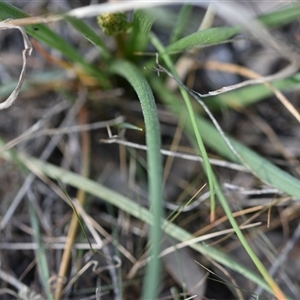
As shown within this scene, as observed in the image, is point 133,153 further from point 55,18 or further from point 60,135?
point 55,18

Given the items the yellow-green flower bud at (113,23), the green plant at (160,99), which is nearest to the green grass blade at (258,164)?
the green plant at (160,99)

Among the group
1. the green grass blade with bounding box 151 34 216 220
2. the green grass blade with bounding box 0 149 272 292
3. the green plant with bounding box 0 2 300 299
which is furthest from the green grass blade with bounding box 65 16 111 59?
the green grass blade with bounding box 0 149 272 292

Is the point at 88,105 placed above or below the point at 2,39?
below

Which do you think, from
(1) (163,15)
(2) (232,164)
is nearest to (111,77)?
(1) (163,15)

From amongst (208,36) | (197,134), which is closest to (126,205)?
(197,134)

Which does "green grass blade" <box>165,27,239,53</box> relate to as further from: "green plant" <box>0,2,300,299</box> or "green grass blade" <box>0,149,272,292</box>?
"green grass blade" <box>0,149,272,292</box>
